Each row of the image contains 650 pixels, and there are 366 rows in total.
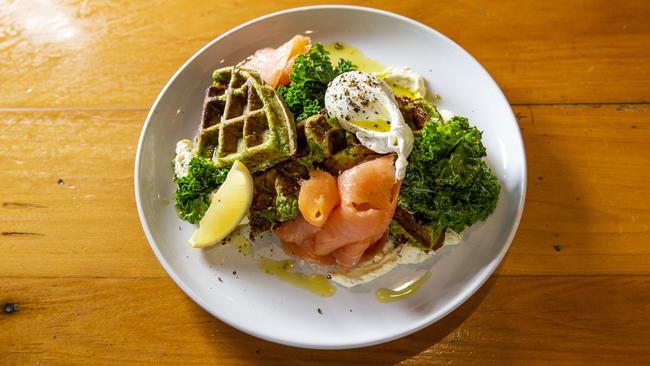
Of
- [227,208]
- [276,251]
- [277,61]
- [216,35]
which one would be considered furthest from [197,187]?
[216,35]

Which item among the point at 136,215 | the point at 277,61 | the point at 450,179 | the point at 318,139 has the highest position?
the point at 277,61

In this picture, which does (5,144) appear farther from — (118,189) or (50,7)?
(50,7)

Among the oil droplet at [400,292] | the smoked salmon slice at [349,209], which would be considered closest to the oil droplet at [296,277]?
the smoked salmon slice at [349,209]

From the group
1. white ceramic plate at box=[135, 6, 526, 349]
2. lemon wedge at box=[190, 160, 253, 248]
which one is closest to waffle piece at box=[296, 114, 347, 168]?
lemon wedge at box=[190, 160, 253, 248]

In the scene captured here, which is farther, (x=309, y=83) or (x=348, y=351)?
(x=309, y=83)

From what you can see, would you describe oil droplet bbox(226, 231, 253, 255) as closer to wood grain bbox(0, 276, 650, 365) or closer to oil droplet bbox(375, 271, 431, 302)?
wood grain bbox(0, 276, 650, 365)

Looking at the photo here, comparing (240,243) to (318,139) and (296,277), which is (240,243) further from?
(318,139)
